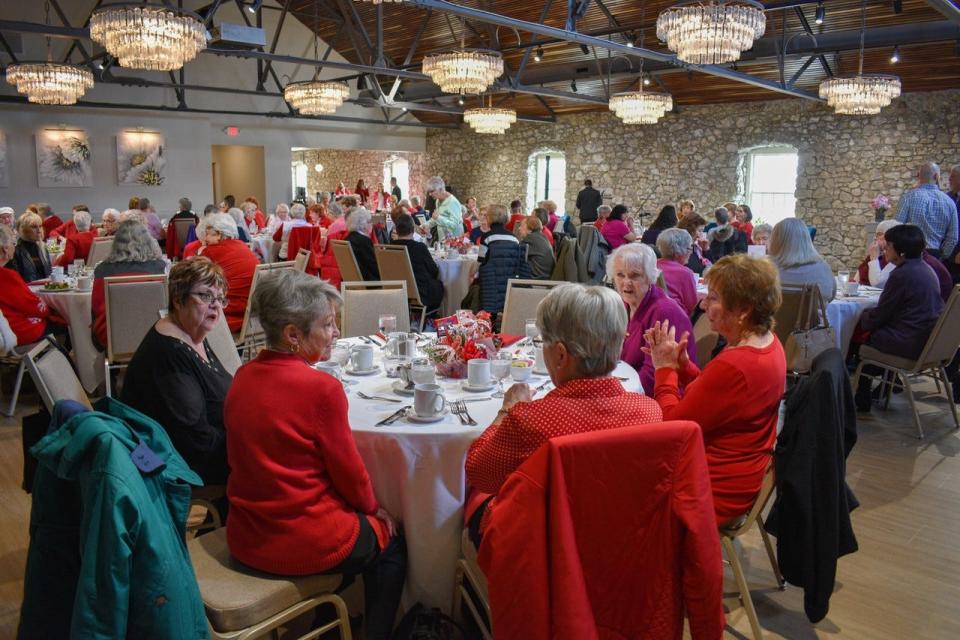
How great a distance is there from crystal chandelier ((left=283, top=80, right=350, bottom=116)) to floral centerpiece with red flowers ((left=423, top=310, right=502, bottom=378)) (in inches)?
266

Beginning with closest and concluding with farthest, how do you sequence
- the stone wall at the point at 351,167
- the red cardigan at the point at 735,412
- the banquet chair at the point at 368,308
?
1. the red cardigan at the point at 735,412
2. the banquet chair at the point at 368,308
3. the stone wall at the point at 351,167

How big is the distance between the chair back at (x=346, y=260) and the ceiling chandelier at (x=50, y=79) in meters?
3.92

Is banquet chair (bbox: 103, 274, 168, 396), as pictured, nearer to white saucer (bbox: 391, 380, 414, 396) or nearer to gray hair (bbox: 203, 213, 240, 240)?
gray hair (bbox: 203, 213, 240, 240)

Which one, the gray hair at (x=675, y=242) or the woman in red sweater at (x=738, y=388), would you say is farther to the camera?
the gray hair at (x=675, y=242)

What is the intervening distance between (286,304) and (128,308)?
304 centimetres

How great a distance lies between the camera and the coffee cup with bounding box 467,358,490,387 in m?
2.63

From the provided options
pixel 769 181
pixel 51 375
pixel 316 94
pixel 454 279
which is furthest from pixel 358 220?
pixel 769 181

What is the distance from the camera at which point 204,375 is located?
8.00ft

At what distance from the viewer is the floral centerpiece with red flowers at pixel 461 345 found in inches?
110

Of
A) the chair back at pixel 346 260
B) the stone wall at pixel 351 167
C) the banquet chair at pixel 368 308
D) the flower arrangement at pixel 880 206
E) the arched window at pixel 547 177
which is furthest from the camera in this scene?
the stone wall at pixel 351 167

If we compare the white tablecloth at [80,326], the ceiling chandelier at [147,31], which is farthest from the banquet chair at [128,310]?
the ceiling chandelier at [147,31]

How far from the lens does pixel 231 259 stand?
5.21 m

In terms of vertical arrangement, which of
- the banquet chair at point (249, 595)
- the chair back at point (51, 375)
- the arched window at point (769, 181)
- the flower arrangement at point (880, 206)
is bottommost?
the banquet chair at point (249, 595)

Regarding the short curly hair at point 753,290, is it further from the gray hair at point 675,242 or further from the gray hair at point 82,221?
the gray hair at point 82,221
